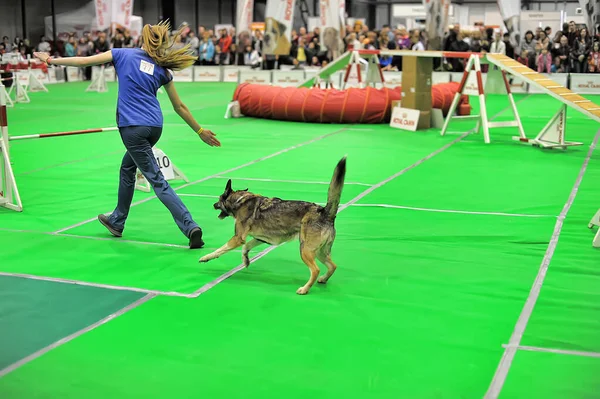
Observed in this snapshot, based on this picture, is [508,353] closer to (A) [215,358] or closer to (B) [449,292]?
(B) [449,292]

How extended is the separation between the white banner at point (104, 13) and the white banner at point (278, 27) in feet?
24.5

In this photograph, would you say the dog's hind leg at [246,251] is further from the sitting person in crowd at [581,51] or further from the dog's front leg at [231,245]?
the sitting person in crowd at [581,51]

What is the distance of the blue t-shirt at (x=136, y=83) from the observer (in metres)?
7.45

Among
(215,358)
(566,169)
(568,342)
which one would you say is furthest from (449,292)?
(566,169)

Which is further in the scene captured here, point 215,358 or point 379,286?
point 379,286

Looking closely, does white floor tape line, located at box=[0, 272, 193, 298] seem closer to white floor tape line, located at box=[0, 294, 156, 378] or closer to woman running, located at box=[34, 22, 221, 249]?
white floor tape line, located at box=[0, 294, 156, 378]

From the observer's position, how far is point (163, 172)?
10875mm

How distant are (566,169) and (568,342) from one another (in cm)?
770

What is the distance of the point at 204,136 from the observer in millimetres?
7711

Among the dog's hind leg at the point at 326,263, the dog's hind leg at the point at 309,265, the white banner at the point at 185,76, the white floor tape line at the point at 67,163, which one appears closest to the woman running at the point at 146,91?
the dog's hind leg at the point at 326,263

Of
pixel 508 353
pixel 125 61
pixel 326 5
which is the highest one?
pixel 326 5

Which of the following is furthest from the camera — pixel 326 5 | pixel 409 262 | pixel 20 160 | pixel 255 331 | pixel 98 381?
pixel 326 5

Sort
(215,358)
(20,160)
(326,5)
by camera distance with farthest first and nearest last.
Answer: (326,5) < (20,160) < (215,358)

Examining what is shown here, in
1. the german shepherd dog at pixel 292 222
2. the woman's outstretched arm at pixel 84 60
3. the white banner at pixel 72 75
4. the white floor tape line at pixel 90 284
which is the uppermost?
the woman's outstretched arm at pixel 84 60
